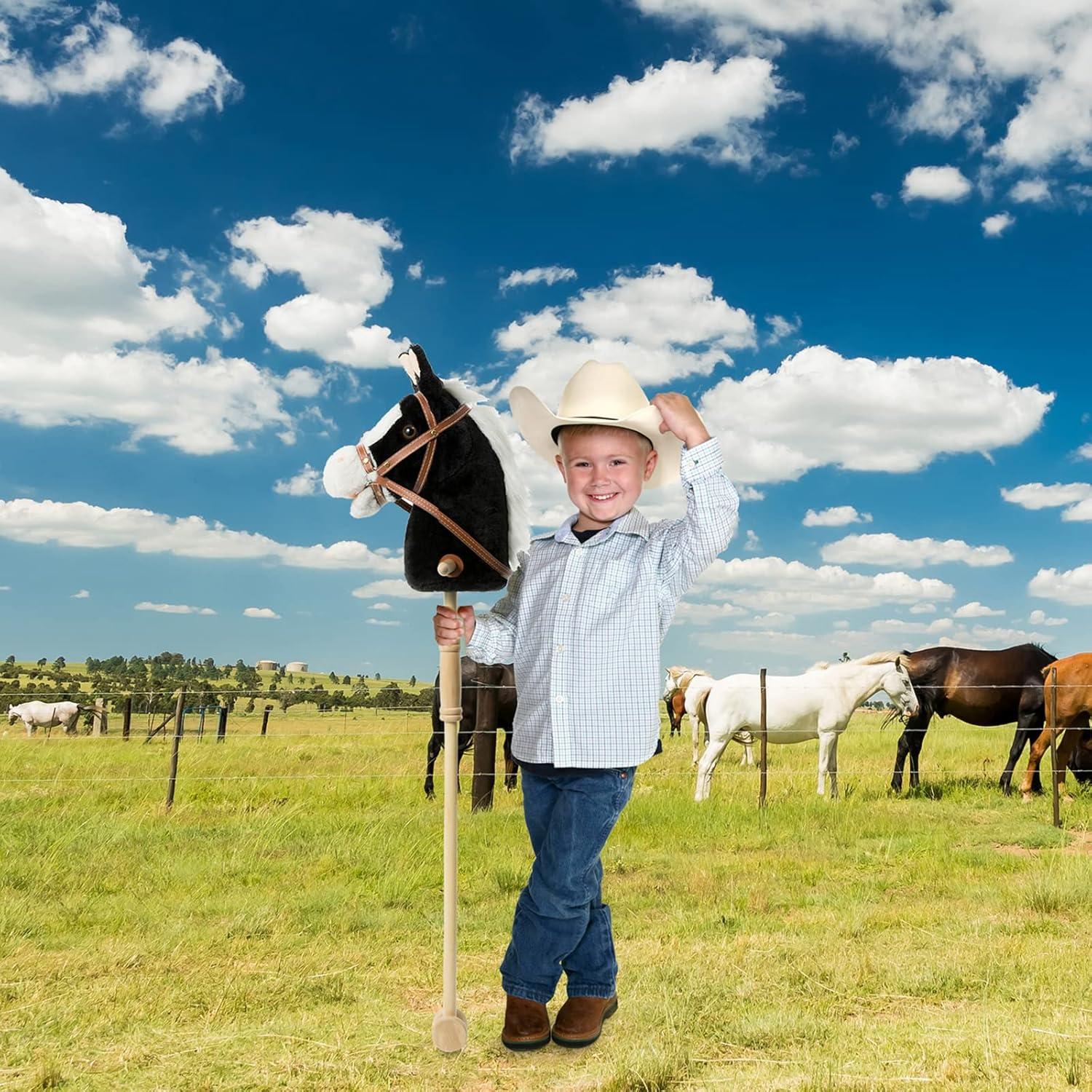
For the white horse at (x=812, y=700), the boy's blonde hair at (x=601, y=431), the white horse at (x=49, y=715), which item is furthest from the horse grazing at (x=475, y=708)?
the white horse at (x=49, y=715)

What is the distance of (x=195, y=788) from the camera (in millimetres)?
10766

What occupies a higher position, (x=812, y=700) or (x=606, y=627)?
(x=606, y=627)

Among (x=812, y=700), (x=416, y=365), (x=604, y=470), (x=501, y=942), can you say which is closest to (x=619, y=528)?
(x=604, y=470)

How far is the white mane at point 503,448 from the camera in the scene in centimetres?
353

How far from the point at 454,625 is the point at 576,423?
2.69 feet

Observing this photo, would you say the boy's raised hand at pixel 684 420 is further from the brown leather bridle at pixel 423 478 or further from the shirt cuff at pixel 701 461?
the brown leather bridle at pixel 423 478

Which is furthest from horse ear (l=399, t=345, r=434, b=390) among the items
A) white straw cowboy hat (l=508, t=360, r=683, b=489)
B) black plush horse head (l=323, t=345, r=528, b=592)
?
white straw cowboy hat (l=508, t=360, r=683, b=489)

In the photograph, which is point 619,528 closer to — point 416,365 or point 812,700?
point 416,365

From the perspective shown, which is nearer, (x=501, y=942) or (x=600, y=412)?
(x=600, y=412)

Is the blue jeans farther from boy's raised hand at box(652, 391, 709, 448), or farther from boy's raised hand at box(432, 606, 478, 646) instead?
boy's raised hand at box(652, 391, 709, 448)

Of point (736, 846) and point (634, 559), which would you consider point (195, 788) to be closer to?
point (736, 846)

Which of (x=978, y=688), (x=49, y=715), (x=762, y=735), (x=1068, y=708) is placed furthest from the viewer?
(x=49, y=715)

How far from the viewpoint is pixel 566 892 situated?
10.4 feet

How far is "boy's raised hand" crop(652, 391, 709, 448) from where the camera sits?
10.2ft
